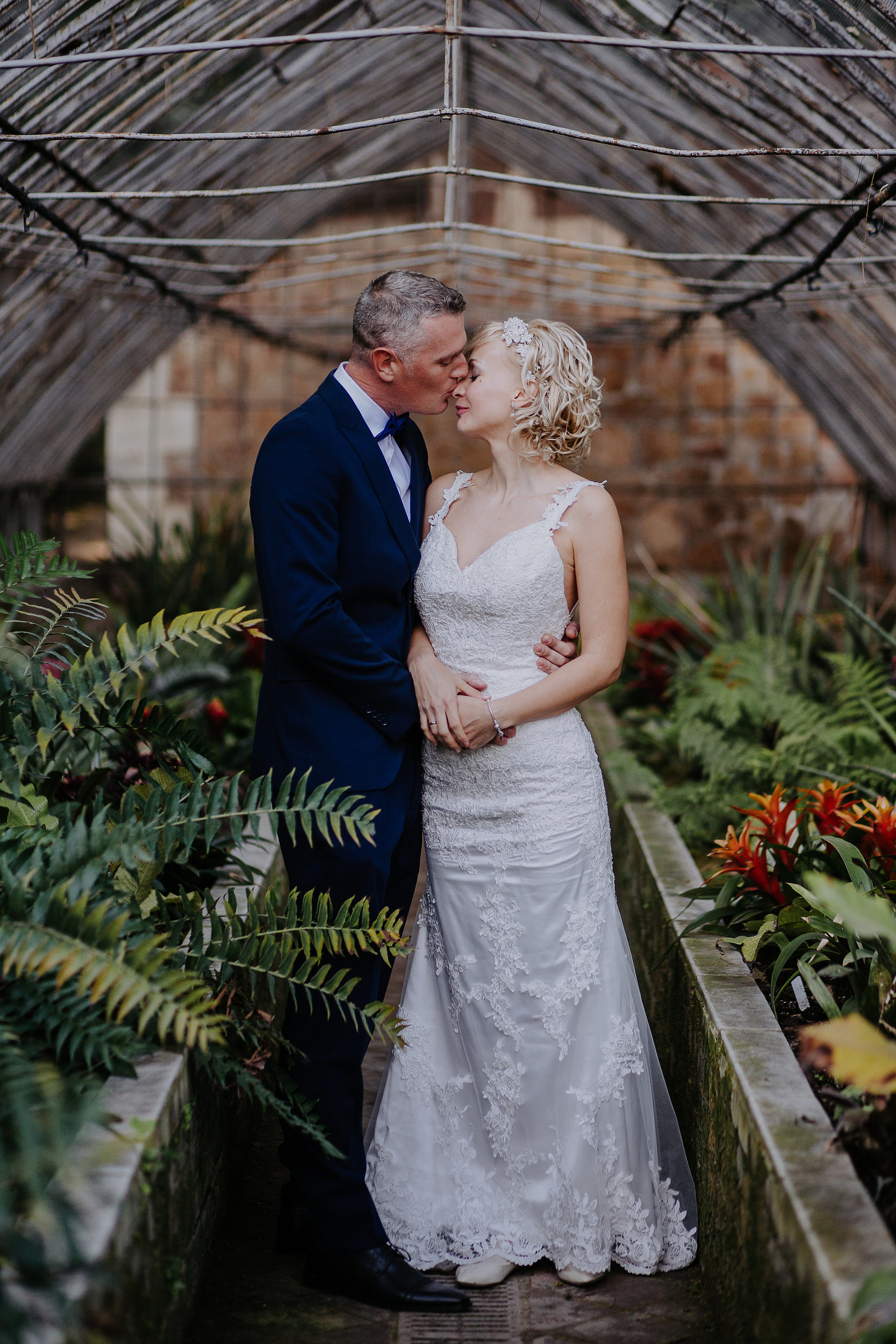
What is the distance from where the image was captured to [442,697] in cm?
268

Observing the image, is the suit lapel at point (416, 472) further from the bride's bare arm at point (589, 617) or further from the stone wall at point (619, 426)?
the stone wall at point (619, 426)

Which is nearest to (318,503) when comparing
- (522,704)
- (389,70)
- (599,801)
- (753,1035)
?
(522,704)

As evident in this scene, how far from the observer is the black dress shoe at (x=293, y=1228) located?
105 inches

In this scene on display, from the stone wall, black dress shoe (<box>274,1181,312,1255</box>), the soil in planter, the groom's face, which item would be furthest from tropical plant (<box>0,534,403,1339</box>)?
the stone wall

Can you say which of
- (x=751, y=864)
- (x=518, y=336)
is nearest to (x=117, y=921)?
(x=518, y=336)

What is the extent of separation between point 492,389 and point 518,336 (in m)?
0.13

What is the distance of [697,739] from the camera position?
481 cm

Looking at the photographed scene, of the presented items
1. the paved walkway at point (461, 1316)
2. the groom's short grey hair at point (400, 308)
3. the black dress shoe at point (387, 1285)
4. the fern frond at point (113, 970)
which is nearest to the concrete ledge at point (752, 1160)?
the paved walkway at point (461, 1316)

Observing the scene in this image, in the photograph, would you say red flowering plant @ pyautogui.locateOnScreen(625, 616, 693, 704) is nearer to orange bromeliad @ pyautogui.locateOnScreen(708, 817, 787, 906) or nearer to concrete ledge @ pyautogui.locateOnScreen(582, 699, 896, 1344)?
concrete ledge @ pyautogui.locateOnScreen(582, 699, 896, 1344)

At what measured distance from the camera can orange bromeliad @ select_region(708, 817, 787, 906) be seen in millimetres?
3006

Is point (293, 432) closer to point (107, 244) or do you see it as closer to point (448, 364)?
point (448, 364)

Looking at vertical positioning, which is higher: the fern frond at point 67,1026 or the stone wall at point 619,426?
the stone wall at point 619,426

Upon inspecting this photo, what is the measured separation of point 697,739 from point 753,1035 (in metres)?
2.39

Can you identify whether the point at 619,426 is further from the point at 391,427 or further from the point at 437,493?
the point at 391,427
